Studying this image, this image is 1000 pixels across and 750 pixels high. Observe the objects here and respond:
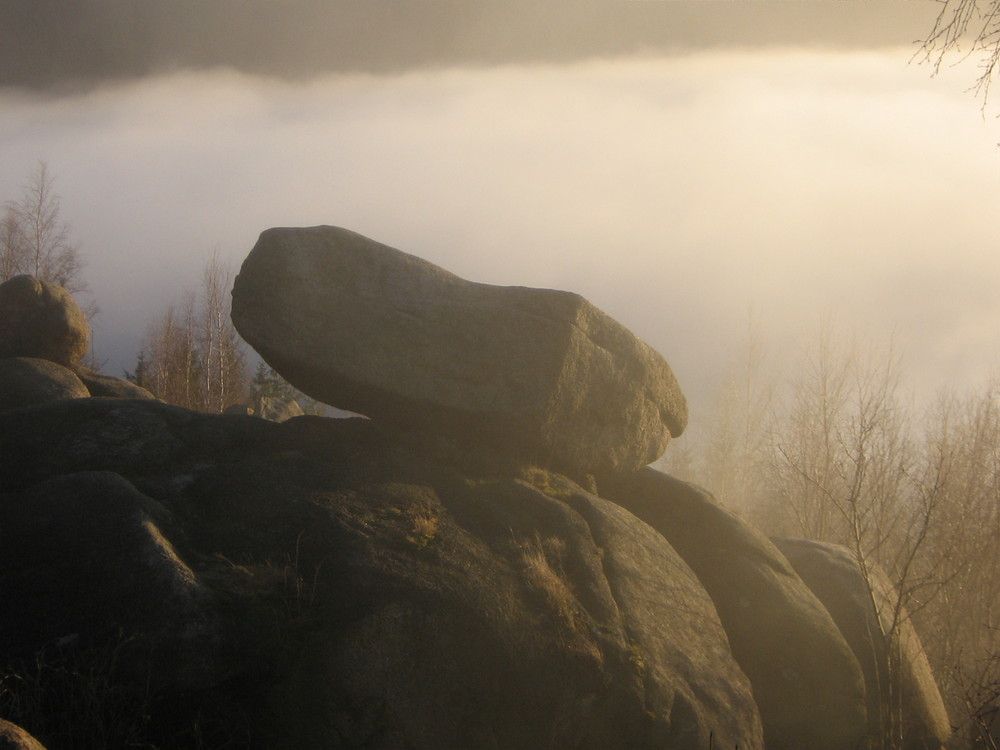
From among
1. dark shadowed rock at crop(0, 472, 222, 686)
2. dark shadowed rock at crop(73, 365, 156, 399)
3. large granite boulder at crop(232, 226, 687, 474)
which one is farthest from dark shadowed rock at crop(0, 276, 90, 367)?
dark shadowed rock at crop(0, 472, 222, 686)

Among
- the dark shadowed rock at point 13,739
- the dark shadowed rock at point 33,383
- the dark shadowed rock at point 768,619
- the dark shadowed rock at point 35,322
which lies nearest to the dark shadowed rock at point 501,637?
the dark shadowed rock at point 768,619

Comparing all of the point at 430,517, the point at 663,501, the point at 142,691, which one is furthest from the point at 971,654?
the point at 142,691

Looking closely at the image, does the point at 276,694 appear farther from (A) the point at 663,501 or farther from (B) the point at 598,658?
(A) the point at 663,501

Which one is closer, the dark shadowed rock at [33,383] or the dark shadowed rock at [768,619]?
the dark shadowed rock at [768,619]

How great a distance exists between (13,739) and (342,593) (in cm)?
287

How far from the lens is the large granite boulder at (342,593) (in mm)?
6277

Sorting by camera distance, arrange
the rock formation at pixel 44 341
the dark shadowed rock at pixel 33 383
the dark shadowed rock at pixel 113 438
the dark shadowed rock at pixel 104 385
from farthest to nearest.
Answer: the dark shadowed rock at pixel 104 385 < the rock formation at pixel 44 341 < the dark shadowed rock at pixel 33 383 < the dark shadowed rock at pixel 113 438

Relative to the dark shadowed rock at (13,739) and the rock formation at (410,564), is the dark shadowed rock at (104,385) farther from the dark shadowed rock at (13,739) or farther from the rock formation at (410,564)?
the dark shadowed rock at (13,739)

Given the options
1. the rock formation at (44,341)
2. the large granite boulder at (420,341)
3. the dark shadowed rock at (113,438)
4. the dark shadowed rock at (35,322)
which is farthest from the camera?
the dark shadowed rock at (35,322)

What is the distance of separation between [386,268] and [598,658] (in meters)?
4.66

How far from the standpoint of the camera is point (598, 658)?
745 centimetres

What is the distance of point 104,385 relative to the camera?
17.7 m

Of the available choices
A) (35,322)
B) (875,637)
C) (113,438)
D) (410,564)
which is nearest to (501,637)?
(410,564)

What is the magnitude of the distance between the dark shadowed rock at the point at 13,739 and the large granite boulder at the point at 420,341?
4.94 m
